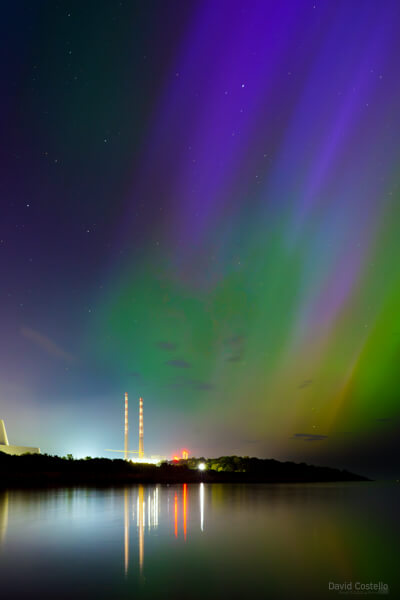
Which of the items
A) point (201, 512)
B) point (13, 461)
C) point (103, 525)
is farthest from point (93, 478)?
point (103, 525)

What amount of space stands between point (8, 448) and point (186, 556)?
9358 centimetres

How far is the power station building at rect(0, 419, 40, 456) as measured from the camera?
101 metres

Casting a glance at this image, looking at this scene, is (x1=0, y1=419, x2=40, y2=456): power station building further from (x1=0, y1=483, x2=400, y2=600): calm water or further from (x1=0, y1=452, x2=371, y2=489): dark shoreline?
(x1=0, y1=483, x2=400, y2=600): calm water

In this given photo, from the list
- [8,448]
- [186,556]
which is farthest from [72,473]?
[186,556]

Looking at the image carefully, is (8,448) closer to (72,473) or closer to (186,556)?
(72,473)

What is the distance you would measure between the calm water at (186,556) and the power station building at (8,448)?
78.0 meters

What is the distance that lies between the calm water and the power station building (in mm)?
78000

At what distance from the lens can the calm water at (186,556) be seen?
42.0ft

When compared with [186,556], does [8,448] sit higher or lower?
higher

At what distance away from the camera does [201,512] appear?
109 feet

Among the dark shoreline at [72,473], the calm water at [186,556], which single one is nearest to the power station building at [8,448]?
the dark shoreline at [72,473]

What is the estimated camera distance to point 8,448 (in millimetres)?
101188

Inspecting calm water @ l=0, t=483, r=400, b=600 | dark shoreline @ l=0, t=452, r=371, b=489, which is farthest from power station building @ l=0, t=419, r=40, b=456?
calm water @ l=0, t=483, r=400, b=600

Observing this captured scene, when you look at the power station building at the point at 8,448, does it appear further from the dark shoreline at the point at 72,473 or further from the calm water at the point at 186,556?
the calm water at the point at 186,556
